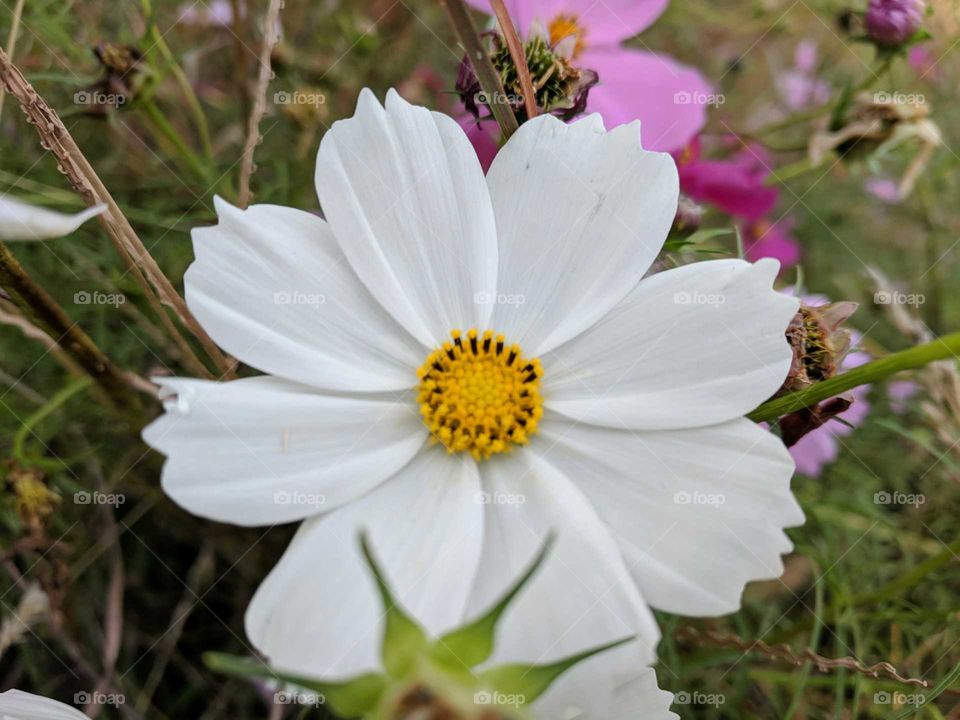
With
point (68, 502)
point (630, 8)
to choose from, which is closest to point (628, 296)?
point (630, 8)

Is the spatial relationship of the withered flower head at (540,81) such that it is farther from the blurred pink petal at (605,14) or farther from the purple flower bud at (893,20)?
the purple flower bud at (893,20)

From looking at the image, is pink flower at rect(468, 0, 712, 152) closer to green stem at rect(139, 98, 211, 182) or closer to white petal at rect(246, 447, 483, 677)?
green stem at rect(139, 98, 211, 182)

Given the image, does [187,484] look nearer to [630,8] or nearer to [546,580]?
[546,580]

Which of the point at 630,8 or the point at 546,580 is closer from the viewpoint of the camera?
the point at 546,580

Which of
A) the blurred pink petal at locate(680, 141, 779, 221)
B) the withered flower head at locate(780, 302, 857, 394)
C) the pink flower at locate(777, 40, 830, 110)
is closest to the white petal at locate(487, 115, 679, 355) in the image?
the withered flower head at locate(780, 302, 857, 394)

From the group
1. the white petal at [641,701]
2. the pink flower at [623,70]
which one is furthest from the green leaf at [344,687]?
the pink flower at [623,70]
